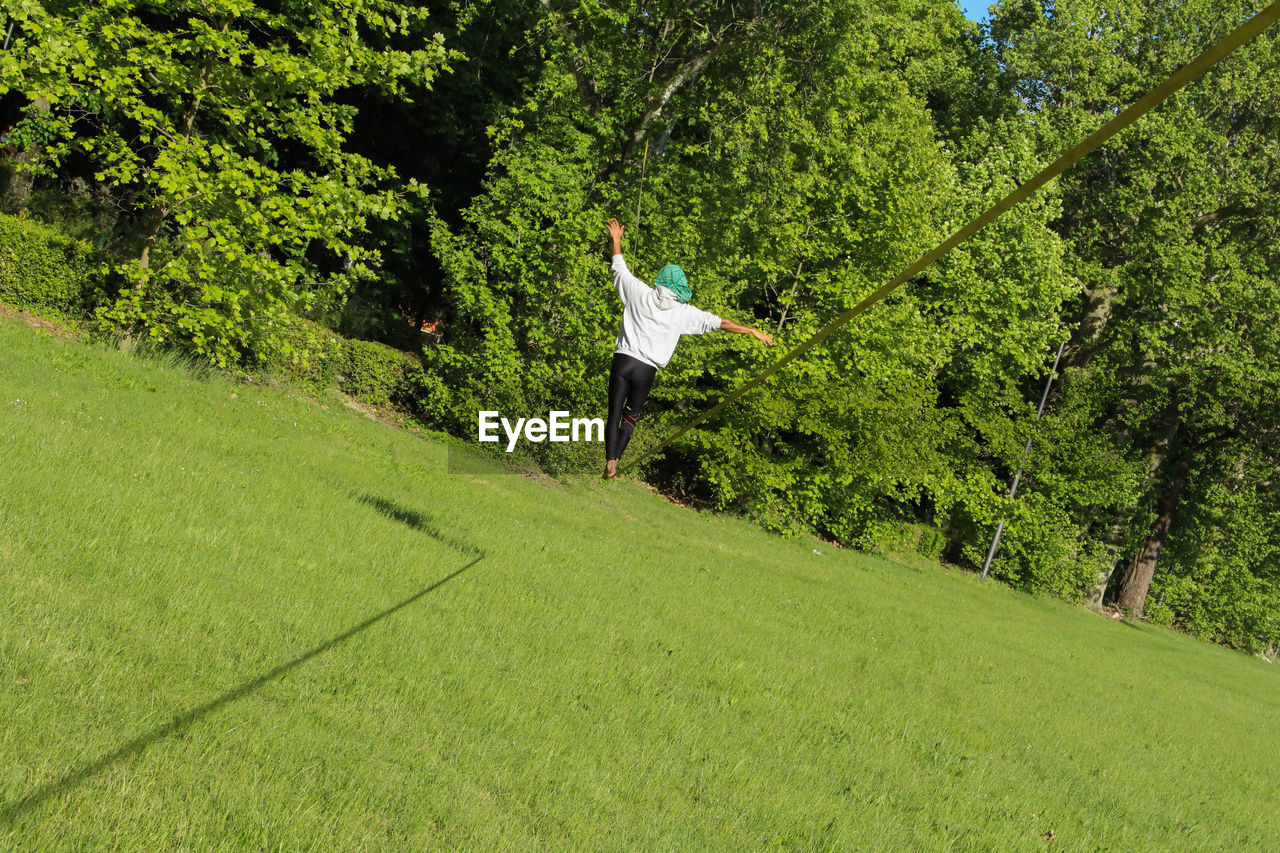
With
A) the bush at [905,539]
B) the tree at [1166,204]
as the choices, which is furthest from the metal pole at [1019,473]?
the bush at [905,539]

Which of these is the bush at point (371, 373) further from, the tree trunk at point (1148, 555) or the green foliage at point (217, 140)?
the tree trunk at point (1148, 555)

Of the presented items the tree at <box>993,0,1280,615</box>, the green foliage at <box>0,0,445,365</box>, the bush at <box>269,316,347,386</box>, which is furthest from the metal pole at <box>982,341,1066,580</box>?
the green foliage at <box>0,0,445,365</box>

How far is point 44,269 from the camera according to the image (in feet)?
55.5

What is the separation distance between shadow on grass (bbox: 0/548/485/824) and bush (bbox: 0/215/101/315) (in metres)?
13.2

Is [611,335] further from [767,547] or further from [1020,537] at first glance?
[1020,537]

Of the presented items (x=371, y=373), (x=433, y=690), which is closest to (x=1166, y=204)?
(x=371, y=373)

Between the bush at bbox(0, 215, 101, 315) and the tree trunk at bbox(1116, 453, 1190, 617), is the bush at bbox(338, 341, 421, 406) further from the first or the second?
the tree trunk at bbox(1116, 453, 1190, 617)

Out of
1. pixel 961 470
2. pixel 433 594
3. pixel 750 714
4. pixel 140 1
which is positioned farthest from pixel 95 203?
pixel 961 470

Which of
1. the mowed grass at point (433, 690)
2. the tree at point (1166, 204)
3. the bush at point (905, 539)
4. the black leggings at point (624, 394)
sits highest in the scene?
the tree at point (1166, 204)

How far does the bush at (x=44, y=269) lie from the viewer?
1655 centimetres

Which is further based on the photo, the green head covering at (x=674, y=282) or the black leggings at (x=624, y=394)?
the black leggings at (x=624, y=394)

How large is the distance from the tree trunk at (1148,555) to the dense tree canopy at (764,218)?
209 millimetres

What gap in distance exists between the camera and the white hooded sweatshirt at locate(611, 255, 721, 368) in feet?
31.7

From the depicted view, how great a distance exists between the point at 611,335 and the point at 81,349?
1032 cm
